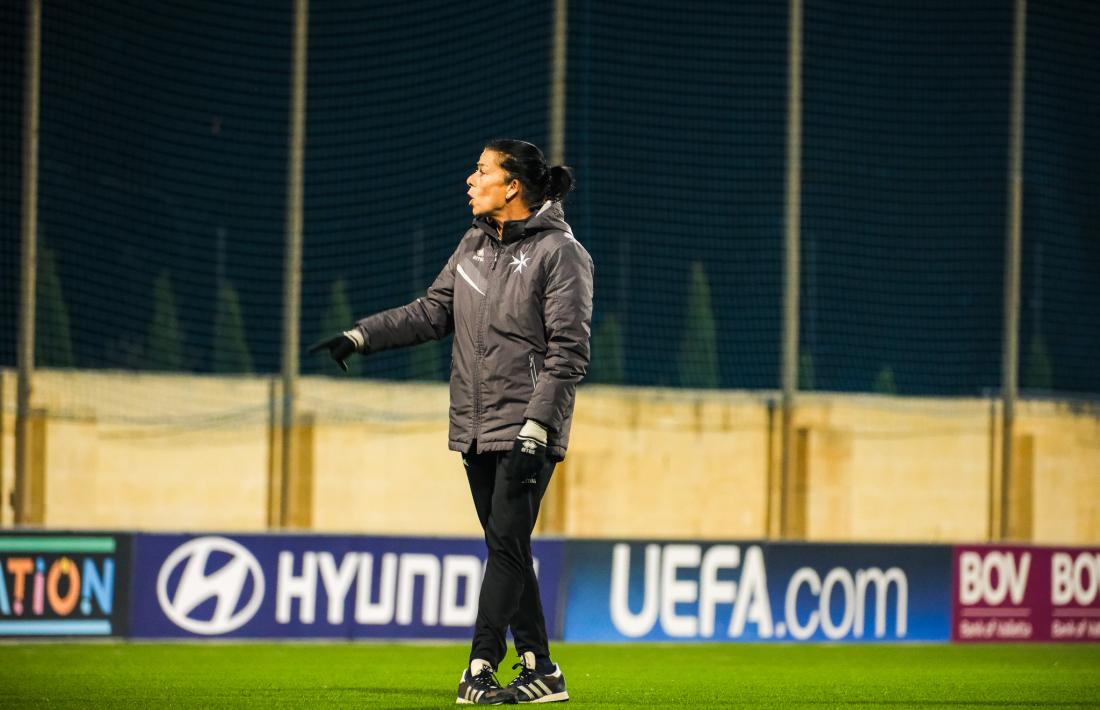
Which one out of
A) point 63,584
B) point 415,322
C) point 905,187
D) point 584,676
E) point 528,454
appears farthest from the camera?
point 905,187

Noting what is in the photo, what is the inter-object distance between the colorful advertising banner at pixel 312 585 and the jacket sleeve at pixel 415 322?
4.60 m

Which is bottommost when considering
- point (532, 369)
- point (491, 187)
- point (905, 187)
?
point (532, 369)

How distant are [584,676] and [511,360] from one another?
2.46 metres

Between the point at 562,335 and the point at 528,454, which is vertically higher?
the point at 562,335

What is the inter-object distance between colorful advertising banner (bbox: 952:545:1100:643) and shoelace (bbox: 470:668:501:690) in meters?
6.94

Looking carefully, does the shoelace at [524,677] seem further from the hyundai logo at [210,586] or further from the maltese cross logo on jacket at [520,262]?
the hyundai logo at [210,586]

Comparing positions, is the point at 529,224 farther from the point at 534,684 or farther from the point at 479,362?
the point at 534,684

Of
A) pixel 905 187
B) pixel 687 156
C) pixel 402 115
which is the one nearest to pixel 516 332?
pixel 402 115

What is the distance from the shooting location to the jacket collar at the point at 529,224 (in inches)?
237

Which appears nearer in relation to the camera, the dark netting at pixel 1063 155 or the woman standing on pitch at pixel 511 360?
the woman standing on pitch at pixel 511 360

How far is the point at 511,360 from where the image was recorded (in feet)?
19.4

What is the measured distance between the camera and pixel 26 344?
11.2m

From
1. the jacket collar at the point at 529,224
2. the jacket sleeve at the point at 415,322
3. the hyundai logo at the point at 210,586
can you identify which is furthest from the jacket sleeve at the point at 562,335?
the hyundai logo at the point at 210,586

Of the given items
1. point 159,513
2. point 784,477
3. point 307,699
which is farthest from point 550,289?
point 159,513
